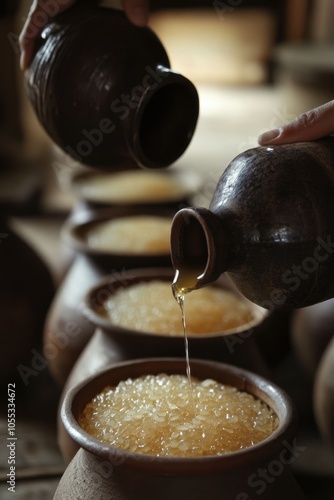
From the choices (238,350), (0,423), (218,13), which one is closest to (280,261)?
(238,350)

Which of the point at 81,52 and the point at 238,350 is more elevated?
the point at 81,52

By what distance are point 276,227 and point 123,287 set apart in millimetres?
998

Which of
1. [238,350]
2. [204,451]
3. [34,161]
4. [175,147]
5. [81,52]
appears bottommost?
[34,161]

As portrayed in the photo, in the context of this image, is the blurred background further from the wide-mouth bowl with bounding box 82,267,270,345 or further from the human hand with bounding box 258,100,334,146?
the human hand with bounding box 258,100,334,146

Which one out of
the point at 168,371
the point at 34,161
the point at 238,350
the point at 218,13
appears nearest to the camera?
the point at 168,371

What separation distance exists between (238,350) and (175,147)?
49 cm

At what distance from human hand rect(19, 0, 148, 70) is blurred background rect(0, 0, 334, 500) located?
101 centimetres

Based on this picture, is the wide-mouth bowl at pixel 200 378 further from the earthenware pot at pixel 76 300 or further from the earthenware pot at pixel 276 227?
the earthenware pot at pixel 76 300

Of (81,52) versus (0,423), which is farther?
(0,423)

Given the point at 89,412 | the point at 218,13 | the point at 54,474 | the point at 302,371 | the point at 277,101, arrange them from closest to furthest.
Result: the point at 89,412
the point at 54,474
the point at 302,371
the point at 277,101
the point at 218,13

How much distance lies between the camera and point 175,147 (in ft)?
4.94

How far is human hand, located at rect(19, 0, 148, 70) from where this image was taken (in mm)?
1574

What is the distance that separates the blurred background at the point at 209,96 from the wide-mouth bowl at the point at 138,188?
305 mm

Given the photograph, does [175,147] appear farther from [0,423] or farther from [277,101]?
[277,101]
